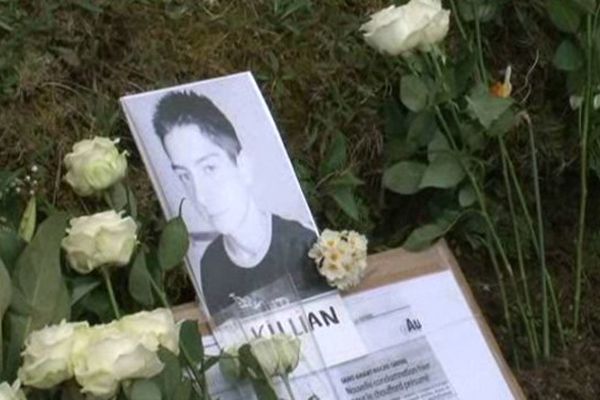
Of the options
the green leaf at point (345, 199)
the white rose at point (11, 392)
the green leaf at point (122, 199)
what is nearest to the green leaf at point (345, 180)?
the green leaf at point (345, 199)

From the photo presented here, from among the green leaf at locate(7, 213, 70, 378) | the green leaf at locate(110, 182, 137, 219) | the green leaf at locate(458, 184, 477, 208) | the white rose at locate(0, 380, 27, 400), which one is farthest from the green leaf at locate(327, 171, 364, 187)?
the white rose at locate(0, 380, 27, 400)

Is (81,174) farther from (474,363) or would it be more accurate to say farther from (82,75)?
(474,363)

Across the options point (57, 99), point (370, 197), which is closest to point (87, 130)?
point (57, 99)

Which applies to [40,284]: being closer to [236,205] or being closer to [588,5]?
[236,205]

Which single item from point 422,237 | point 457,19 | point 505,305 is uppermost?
point 457,19

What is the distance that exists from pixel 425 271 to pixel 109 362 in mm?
497

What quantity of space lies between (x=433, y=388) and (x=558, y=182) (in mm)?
416

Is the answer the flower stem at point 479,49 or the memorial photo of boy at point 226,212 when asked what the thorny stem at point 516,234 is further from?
the memorial photo of boy at point 226,212

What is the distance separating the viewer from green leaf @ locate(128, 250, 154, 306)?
4.36ft

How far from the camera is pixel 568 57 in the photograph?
170 centimetres

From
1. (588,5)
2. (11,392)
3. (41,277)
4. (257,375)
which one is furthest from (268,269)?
(588,5)

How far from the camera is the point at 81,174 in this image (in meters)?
1.35

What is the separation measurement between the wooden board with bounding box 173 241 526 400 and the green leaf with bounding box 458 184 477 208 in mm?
49

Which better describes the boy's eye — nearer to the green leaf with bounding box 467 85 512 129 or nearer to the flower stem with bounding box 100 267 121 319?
the flower stem with bounding box 100 267 121 319
